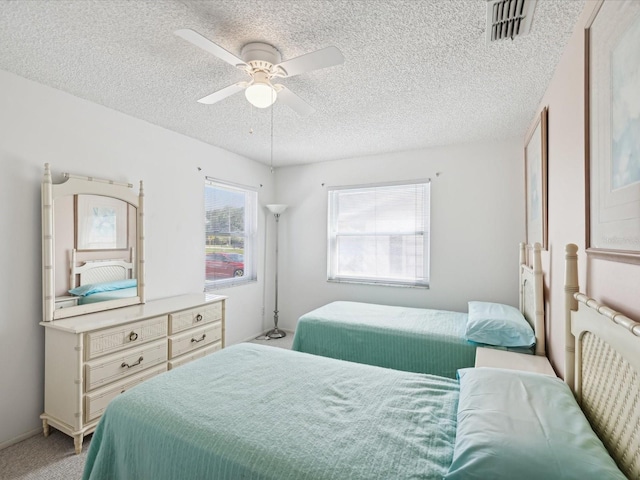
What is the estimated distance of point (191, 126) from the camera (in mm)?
3049

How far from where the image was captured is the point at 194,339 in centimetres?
284

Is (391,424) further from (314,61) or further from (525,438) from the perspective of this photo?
(314,61)

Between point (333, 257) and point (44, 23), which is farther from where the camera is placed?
point (333, 257)

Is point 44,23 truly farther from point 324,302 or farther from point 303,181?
point 324,302

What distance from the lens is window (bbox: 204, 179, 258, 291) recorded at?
3729 millimetres

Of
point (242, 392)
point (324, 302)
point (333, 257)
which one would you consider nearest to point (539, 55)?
point (242, 392)

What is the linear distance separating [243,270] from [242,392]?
2.86 m

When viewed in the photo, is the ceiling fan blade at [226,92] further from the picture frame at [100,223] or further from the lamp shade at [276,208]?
the lamp shade at [276,208]

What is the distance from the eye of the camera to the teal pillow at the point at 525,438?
853 mm

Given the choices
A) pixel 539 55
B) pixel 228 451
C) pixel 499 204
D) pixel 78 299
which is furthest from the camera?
pixel 499 204

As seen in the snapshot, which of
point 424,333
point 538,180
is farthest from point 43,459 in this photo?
point 538,180

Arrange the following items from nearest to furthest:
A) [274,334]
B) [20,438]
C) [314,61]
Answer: [314,61], [20,438], [274,334]

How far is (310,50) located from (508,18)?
1006 mm

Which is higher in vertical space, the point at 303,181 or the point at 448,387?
the point at 303,181
